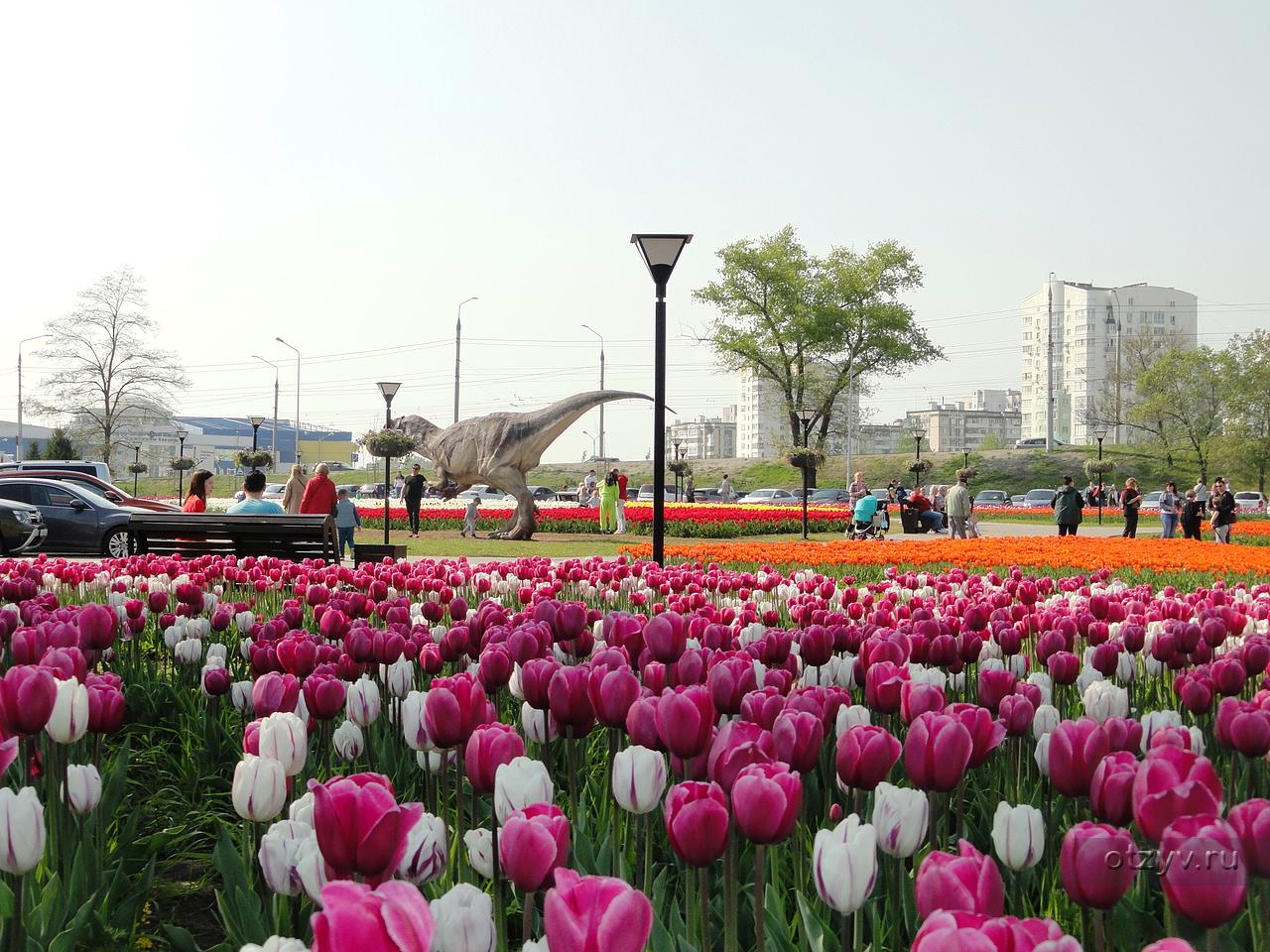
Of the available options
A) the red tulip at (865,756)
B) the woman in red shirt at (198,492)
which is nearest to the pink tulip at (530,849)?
the red tulip at (865,756)

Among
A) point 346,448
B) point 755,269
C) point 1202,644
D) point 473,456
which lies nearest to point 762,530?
point 473,456

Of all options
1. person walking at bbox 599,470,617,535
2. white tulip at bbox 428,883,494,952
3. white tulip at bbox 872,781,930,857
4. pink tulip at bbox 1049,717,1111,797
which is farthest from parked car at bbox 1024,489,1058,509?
white tulip at bbox 428,883,494,952

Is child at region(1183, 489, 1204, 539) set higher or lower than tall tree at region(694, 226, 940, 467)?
lower

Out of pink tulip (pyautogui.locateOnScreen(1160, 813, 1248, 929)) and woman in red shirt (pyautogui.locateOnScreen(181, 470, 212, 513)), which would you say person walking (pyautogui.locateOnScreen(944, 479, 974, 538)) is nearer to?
woman in red shirt (pyautogui.locateOnScreen(181, 470, 212, 513))

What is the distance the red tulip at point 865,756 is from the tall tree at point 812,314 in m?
57.2

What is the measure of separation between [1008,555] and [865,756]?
1134 centimetres

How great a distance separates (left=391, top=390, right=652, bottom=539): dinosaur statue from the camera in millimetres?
23391

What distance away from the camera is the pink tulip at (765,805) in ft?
5.66

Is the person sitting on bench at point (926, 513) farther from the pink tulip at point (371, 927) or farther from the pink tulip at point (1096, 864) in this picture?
the pink tulip at point (371, 927)

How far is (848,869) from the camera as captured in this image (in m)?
1.61

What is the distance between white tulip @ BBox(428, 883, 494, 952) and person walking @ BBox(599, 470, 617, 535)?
23.6 meters

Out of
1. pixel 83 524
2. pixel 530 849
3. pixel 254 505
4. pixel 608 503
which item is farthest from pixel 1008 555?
pixel 83 524

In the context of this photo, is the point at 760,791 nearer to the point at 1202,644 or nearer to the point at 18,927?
the point at 18,927

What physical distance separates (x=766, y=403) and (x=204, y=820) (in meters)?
62.0
